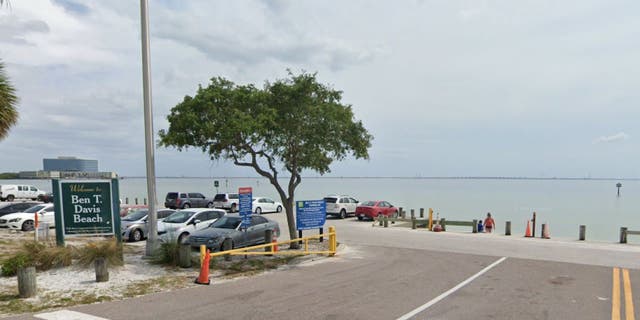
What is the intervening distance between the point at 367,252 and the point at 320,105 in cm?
562

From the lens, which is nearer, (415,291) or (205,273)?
(415,291)

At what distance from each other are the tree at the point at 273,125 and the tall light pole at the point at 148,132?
2.39 feet

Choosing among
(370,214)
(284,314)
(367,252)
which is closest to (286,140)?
(367,252)

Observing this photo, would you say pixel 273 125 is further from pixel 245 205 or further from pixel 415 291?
pixel 415 291

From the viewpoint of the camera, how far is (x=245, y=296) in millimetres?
9336

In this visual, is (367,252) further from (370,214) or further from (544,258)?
(370,214)

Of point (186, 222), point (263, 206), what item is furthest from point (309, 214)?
point (263, 206)

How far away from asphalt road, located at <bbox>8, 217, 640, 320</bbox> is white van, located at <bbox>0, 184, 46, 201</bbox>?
45.4 meters

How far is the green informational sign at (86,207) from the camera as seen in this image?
1310 cm

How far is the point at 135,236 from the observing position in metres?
19.6

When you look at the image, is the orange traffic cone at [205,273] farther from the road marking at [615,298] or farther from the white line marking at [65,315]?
the road marking at [615,298]

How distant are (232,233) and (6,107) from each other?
782 cm

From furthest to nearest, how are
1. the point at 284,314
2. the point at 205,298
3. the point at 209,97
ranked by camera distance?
the point at 209,97
the point at 205,298
the point at 284,314

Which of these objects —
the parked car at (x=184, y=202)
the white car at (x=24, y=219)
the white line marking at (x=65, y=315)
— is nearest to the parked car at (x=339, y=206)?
the parked car at (x=184, y=202)
